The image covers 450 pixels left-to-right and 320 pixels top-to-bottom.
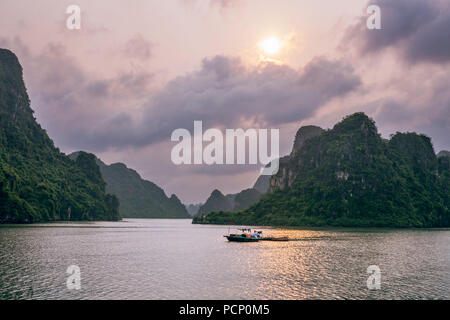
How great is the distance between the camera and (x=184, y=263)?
5241cm

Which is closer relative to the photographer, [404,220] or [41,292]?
[41,292]

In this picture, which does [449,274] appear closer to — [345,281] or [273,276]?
[345,281]

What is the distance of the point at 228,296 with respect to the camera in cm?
3262

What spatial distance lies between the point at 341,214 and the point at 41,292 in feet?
598
